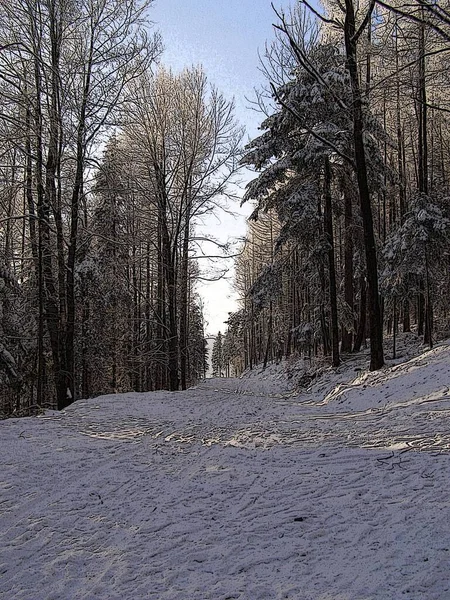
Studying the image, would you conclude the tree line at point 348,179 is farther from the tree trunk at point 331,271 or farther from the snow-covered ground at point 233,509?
the snow-covered ground at point 233,509

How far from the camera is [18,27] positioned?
35.7ft

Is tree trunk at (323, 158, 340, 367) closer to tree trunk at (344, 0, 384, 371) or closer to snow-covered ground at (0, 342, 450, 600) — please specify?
tree trunk at (344, 0, 384, 371)

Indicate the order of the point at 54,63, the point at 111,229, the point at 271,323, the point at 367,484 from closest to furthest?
1. the point at 367,484
2. the point at 54,63
3. the point at 111,229
4. the point at 271,323

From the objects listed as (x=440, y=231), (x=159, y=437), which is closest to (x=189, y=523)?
(x=159, y=437)

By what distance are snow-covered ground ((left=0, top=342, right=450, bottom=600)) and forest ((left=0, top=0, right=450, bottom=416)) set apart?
17.7 ft

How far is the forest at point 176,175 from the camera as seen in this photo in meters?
9.99

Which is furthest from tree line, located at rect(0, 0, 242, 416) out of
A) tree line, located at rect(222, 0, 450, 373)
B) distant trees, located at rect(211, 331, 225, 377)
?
distant trees, located at rect(211, 331, 225, 377)

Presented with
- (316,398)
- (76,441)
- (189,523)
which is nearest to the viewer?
(189,523)

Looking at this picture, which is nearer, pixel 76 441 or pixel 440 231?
pixel 76 441

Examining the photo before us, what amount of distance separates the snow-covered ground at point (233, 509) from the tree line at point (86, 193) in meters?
5.61

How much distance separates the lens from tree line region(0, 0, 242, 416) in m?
10.4

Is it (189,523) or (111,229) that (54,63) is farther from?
(189,523)

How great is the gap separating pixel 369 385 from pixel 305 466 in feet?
18.0

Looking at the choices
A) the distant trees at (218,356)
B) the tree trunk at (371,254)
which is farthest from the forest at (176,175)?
the distant trees at (218,356)
